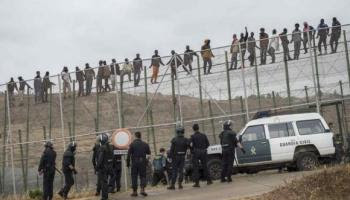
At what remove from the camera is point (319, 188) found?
12820mm

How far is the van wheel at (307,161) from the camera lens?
1833 centimetres

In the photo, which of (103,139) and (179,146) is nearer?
(103,139)

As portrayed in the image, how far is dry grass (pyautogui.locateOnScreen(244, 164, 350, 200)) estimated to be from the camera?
41.3 feet

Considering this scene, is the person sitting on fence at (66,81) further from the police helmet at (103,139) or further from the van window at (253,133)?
the van window at (253,133)

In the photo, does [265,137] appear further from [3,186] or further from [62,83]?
[3,186]

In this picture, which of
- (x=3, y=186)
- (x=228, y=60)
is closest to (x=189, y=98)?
(x=228, y=60)

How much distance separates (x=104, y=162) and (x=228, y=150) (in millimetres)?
3625

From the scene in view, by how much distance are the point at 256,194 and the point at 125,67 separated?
27.6 ft

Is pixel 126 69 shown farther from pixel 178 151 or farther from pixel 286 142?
pixel 286 142

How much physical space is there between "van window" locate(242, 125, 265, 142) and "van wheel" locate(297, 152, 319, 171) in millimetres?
1259

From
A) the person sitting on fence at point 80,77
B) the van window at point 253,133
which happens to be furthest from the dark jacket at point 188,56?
the van window at point 253,133

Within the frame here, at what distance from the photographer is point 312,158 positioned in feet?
60.3

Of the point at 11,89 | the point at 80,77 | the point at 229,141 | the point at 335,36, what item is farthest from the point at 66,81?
the point at 335,36

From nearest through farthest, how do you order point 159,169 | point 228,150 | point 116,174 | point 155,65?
point 228,150
point 116,174
point 159,169
point 155,65
